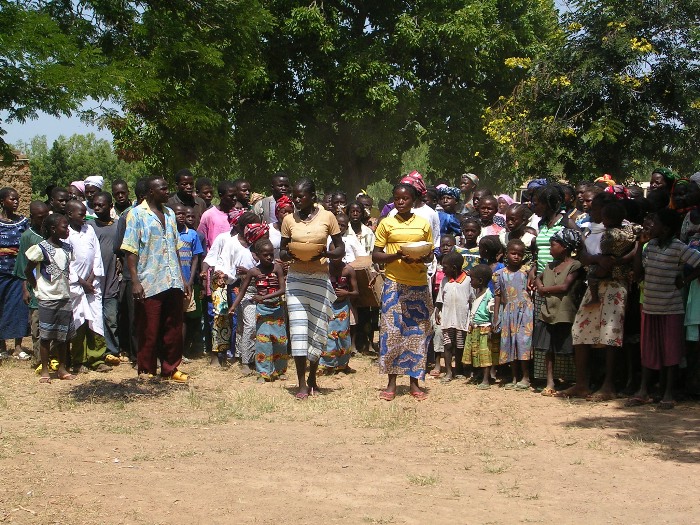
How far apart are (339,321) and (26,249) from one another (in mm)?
3466

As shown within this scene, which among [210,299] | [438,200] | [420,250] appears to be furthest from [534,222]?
[210,299]

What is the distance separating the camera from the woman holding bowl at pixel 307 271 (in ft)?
28.3

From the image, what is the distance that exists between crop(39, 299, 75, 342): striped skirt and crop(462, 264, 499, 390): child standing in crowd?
163 inches

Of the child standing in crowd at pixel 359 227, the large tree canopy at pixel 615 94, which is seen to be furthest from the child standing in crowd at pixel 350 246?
the large tree canopy at pixel 615 94

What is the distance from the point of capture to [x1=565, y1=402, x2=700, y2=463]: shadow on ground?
6684 millimetres

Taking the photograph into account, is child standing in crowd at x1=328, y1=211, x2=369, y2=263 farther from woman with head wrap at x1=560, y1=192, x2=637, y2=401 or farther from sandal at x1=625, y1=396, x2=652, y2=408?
sandal at x1=625, y1=396, x2=652, y2=408

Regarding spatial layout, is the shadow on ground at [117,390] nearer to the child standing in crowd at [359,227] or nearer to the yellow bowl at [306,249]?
the yellow bowl at [306,249]

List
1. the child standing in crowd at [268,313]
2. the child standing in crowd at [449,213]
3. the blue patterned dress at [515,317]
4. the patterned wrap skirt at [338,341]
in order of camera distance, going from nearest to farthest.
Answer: the blue patterned dress at [515,317], the child standing in crowd at [268,313], the patterned wrap skirt at [338,341], the child standing in crowd at [449,213]

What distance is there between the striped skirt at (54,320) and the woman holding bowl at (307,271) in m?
2.49

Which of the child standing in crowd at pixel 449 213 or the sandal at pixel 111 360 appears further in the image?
the child standing in crowd at pixel 449 213

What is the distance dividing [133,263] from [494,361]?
12.2 feet

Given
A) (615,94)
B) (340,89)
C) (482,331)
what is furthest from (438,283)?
(340,89)

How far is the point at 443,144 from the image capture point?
90.5 ft

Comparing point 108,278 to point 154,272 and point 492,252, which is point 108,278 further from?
point 492,252
